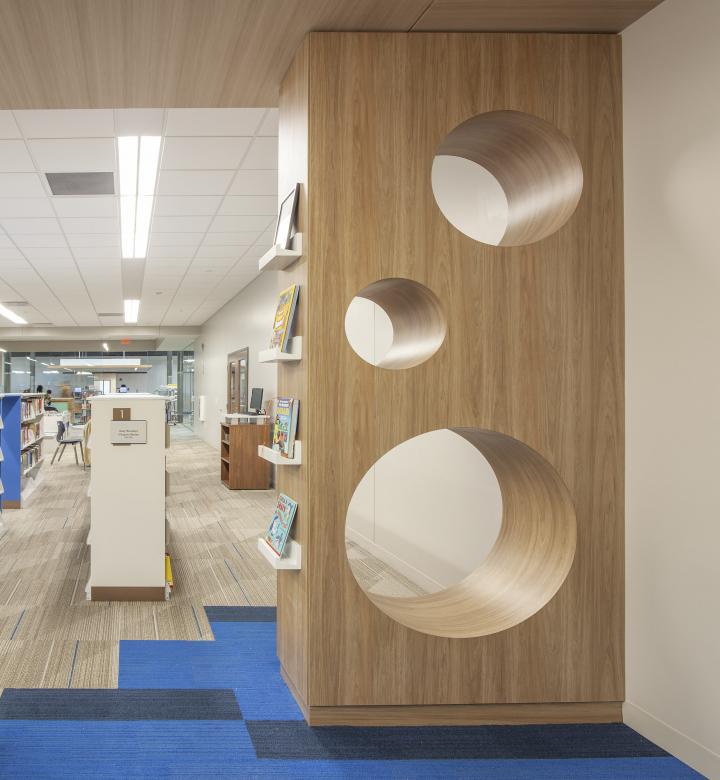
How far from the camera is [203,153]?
16.0 feet

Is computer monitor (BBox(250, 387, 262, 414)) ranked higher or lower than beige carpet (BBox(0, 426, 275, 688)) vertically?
higher

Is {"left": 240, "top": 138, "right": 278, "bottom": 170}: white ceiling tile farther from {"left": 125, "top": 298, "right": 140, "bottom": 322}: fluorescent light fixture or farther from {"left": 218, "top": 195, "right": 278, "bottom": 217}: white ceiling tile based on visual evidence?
{"left": 125, "top": 298, "right": 140, "bottom": 322}: fluorescent light fixture

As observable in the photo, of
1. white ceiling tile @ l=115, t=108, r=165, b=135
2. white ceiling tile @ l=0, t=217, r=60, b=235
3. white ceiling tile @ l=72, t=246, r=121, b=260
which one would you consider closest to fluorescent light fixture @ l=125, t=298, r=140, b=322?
white ceiling tile @ l=72, t=246, r=121, b=260

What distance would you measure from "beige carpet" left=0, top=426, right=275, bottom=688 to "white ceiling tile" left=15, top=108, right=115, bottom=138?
9.96ft

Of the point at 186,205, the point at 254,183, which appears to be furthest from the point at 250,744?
the point at 186,205

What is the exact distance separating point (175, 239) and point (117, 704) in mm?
5937

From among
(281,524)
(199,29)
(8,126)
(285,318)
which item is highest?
(8,126)

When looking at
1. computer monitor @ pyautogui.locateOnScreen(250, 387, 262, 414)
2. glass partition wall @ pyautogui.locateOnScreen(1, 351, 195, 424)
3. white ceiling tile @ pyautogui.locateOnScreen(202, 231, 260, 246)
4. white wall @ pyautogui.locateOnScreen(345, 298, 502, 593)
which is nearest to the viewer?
white wall @ pyautogui.locateOnScreen(345, 298, 502, 593)

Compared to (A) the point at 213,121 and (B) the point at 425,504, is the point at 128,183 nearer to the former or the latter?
(A) the point at 213,121

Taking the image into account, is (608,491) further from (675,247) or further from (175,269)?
(175,269)

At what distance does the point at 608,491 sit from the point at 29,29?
2907mm

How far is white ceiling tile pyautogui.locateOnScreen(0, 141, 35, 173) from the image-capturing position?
462cm

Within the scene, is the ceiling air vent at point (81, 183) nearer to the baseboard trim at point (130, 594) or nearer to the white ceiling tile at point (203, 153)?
the white ceiling tile at point (203, 153)

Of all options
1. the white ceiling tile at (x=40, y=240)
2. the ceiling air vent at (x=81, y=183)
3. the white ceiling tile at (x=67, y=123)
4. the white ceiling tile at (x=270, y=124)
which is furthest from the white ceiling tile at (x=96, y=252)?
the white ceiling tile at (x=270, y=124)
